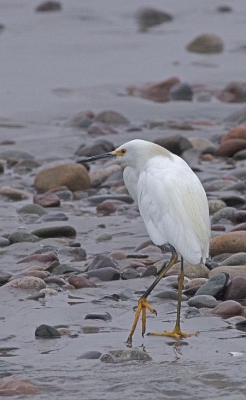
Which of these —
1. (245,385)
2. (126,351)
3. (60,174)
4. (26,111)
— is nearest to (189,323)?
(126,351)

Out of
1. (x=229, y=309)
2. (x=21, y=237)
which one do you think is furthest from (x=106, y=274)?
(x=21, y=237)

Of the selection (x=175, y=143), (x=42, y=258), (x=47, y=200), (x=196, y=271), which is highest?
(x=196, y=271)

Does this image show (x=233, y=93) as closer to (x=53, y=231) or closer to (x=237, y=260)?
(x=53, y=231)

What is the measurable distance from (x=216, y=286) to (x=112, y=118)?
268 inches

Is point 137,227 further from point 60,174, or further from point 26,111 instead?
point 26,111

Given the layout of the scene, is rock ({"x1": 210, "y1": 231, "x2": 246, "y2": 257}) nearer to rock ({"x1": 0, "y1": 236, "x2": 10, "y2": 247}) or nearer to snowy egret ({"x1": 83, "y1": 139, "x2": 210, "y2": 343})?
snowy egret ({"x1": 83, "y1": 139, "x2": 210, "y2": 343})

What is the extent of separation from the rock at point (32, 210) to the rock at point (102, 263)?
193cm

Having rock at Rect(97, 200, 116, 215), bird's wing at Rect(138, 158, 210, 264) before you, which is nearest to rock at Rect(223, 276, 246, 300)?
bird's wing at Rect(138, 158, 210, 264)

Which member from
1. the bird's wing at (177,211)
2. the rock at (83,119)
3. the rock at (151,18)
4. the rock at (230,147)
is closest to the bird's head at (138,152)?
the bird's wing at (177,211)

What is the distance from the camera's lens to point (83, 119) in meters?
12.8

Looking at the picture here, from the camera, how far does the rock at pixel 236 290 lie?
6.21 meters

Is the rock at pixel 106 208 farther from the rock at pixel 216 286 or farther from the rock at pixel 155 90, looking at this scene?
the rock at pixel 155 90

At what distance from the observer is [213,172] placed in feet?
34.1

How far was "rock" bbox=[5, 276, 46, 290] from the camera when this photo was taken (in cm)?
649
